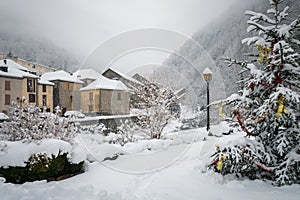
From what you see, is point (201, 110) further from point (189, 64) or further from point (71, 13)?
point (71, 13)

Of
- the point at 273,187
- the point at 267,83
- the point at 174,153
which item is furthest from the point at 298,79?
the point at 174,153

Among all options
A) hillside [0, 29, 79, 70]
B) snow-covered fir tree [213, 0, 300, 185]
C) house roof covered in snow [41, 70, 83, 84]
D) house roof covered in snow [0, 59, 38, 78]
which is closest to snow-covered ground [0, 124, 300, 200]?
snow-covered fir tree [213, 0, 300, 185]

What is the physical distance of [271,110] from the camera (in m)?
3.05

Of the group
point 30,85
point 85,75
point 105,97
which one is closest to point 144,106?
point 30,85

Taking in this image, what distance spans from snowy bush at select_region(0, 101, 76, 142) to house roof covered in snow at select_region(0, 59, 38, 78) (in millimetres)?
6072

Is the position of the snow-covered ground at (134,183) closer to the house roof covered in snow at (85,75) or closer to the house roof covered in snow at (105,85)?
the house roof covered in snow at (105,85)

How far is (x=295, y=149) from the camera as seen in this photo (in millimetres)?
3031

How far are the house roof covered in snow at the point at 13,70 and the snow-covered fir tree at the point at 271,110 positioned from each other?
989 cm

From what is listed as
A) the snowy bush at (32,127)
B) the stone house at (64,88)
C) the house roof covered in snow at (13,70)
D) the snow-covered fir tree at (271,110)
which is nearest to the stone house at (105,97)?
the stone house at (64,88)

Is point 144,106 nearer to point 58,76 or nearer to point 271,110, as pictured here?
point 271,110

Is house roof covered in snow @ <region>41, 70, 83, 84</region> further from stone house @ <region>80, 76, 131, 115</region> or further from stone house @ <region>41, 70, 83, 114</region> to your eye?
stone house @ <region>80, 76, 131, 115</region>

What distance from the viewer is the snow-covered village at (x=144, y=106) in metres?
3.06

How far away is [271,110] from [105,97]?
40.2 ft

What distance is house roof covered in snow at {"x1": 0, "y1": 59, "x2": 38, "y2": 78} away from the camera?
32.5ft
